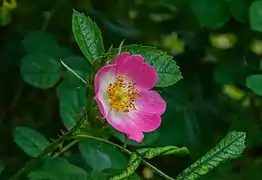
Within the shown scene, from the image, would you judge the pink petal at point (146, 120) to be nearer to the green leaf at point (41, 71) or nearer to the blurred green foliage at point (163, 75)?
the blurred green foliage at point (163, 75)

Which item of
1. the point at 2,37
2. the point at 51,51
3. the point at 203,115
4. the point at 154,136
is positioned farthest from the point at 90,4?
the point at 154,136

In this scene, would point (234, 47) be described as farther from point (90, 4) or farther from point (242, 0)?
point (90, 4)

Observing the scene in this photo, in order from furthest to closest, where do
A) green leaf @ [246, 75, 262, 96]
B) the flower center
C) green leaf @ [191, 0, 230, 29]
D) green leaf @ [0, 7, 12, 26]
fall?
green leaf @ [0, 7, 12, 26] → green leaf @ [191, 0, 230, 29] → green leaf @ [246, 75, 262, 96] → the flower center

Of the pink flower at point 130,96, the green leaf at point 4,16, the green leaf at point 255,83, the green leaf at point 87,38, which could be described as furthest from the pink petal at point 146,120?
the green leaf at point 4,16

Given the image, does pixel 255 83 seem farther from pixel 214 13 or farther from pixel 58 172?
pixel 58 172

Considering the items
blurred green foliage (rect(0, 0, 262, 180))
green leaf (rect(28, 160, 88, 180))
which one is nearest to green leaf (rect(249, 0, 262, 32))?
blurred green foliage (rect(0, 0, 262, 180))

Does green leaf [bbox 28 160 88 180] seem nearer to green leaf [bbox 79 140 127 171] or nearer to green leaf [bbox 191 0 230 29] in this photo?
green leaf [bbox 79 140 127 171]
